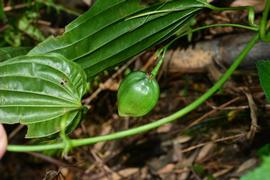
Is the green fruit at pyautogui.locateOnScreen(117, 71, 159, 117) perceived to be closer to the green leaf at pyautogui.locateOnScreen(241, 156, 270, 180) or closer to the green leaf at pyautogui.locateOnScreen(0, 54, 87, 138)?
the green leaf at pyautogui.locateOnScreen(0, 54, 87, 138)

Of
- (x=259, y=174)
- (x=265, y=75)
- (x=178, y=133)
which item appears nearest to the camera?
(x=259, y=174)

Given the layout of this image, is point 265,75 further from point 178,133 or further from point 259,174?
point 178,133

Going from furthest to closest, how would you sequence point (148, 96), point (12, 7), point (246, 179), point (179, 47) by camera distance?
point (12, 7), point (179, 47), point (148, 96), point (246, 179)

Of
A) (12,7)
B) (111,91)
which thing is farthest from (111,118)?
(12,7)

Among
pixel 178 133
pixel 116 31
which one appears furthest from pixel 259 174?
pixel 178 133

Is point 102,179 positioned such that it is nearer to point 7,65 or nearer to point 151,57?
point 151,57

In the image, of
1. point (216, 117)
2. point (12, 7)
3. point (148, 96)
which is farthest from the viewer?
point (12, 7)

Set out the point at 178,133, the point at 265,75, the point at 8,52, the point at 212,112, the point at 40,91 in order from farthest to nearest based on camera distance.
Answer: the point at 178,133 < the point at 212,112 < the point at 8,52 < the point at 40,91 < the point at 265,75

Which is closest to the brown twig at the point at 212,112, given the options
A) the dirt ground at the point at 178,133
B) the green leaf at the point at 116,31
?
the dirt ground at the point at 178,133
